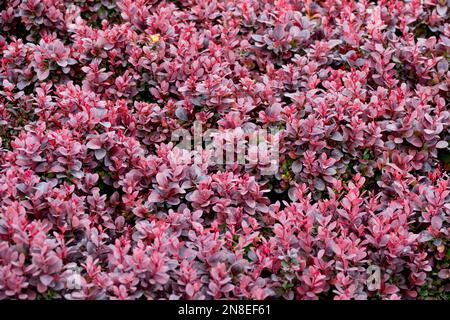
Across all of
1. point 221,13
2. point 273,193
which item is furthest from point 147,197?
point 221,13

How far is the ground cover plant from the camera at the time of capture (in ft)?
8.62

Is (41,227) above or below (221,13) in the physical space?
below

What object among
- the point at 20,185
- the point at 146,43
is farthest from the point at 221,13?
the point at 20,185

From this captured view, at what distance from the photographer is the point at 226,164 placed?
122 inches

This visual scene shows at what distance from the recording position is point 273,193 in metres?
3.25

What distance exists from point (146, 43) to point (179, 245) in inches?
58.3

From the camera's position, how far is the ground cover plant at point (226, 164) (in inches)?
103
